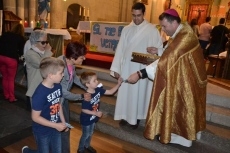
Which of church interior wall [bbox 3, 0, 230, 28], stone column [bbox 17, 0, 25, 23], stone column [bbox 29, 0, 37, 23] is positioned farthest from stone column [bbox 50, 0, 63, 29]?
stone column [bbox 17, 0, 25, 23]

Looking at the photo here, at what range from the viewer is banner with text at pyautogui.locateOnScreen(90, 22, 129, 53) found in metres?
5.68

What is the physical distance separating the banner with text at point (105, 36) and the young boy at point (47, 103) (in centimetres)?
381

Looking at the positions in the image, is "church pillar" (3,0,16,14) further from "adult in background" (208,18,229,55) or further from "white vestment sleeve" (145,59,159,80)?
"adult in background" (208,18,229,55)

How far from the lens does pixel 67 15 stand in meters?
11.4

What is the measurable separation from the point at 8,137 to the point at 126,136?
6.02 ft

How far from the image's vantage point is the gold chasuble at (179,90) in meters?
2.45

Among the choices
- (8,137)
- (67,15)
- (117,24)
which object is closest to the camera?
(8,137)

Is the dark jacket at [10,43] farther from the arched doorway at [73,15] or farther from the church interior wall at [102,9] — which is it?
the arched doorway at [73,15]

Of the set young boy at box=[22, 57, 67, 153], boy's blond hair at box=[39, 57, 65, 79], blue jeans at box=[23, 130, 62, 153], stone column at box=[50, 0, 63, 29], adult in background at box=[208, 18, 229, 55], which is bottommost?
blue jeans at box=[23, 130, 62, 153]

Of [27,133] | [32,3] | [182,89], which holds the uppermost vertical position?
[32,3]

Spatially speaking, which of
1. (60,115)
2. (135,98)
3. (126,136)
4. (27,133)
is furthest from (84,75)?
(27,133)

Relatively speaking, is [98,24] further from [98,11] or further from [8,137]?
[98,11]

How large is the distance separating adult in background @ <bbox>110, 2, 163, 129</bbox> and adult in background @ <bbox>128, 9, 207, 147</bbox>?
0.70 metres

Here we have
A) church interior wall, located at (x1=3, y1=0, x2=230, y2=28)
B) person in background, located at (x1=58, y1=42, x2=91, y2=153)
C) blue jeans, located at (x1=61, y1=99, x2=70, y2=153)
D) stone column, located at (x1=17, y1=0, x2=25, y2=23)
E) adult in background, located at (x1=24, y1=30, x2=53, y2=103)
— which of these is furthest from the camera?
church interior wall, located at (x1=3, y1=0, x2=230, y2=28)
